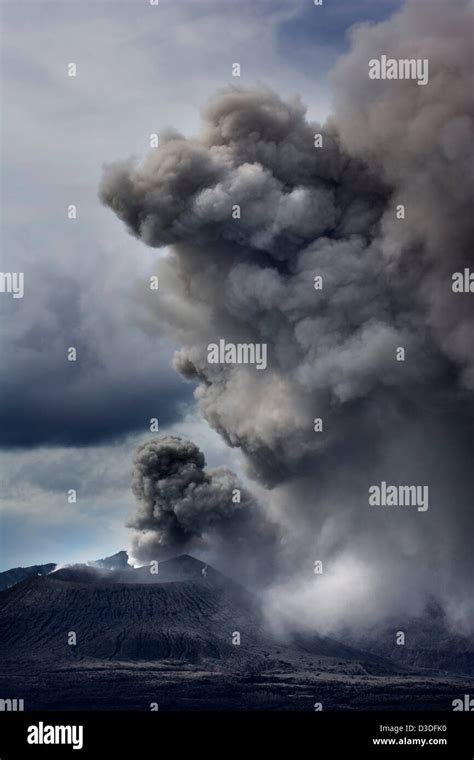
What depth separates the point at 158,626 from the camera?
3615 inches

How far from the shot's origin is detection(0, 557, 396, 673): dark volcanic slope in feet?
290

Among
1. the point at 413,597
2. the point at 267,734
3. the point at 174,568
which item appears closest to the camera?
the point at 267,734

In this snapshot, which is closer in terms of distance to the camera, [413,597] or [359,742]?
[359,742]

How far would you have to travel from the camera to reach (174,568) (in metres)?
100

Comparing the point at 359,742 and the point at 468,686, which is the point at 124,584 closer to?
the point at 468,686

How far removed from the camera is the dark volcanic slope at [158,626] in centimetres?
8844

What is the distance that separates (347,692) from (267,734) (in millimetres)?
17770

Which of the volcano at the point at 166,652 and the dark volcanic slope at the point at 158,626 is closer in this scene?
the volcano at the point at 166,652

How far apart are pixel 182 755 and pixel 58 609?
42908mm

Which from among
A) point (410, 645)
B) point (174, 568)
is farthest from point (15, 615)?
point (410, 645)

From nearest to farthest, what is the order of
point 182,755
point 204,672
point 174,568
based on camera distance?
point 182,755, point 204,672, point 174,568

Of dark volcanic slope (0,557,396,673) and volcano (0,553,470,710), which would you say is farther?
dark volcanic slope (0,557,396,673)

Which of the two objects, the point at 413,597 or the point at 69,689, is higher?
the point at 413,597

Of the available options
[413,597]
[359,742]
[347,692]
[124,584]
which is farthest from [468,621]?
[359,742]
